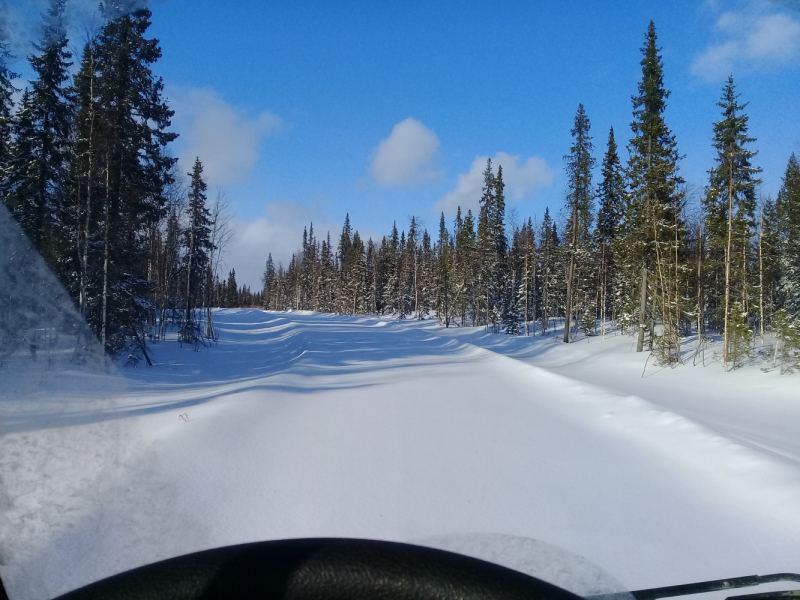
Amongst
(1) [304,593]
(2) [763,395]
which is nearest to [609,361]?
(2) [763,395]

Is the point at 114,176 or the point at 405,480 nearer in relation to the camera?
the point at 405,480

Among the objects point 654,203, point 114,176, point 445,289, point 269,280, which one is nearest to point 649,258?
point 654,203

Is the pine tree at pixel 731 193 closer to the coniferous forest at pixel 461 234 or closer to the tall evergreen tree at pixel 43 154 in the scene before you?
the coniferous forest at pixel 461 234

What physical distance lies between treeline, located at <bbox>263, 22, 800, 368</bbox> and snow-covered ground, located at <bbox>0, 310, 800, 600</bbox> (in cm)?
1028

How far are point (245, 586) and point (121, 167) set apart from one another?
50.0 ft

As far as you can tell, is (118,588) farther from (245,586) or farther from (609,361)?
(609,361)

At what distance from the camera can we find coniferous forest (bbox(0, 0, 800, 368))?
8406 mm

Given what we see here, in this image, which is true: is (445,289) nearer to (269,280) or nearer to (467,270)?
(467,270)

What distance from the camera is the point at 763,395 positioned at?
41.9ft

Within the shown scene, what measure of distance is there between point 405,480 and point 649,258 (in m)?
23.2

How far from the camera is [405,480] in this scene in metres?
5.20

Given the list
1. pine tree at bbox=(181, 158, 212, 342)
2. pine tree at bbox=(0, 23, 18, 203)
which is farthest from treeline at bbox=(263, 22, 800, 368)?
pine tree at bbox=(181, 158, 212, 342)

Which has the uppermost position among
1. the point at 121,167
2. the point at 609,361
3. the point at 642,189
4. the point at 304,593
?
the point at 642,189

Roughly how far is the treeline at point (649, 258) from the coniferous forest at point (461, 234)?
0.12 metres
